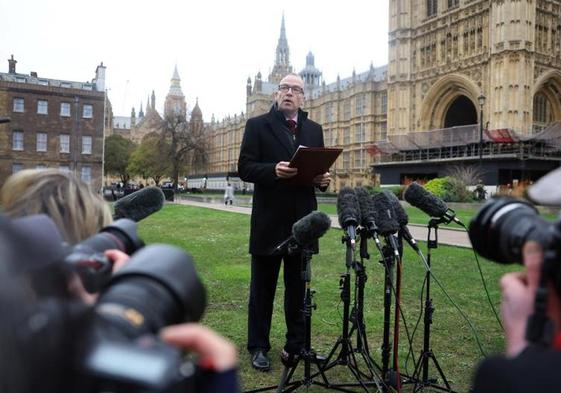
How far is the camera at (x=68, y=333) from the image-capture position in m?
0.65

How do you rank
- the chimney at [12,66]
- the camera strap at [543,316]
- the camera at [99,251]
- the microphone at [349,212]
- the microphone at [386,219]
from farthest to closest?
the chimney at [12,66]
the microphone at [386,219]
the microphone at [349,212]
the camera at [99,251]
the camera strap at [543,316]

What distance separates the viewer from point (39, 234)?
32.2 inches

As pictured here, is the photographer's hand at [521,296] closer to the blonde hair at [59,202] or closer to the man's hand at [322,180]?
the blonde hair at [59,202]

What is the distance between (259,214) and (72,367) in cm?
323

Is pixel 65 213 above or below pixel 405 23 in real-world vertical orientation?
below

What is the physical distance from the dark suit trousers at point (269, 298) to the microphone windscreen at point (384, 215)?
Answer: 88 cm

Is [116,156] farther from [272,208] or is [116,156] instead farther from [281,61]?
[272,208]

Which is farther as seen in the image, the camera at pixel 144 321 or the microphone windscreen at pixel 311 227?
the microphone windscreen at pixel 311 227

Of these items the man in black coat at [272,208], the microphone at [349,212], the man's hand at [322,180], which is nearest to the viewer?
the microphone at [349,212]

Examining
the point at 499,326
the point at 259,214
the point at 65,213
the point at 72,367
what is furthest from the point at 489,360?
the point at 499,326

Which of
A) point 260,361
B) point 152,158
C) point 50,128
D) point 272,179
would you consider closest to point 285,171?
point 272,179

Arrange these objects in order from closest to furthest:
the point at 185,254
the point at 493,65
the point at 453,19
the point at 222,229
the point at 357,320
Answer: the point at 185,254
the point at 357,320
the point at 222,229
the point at 493,65
the point at 453,19

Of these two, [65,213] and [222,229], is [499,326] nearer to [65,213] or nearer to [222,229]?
[65,213]

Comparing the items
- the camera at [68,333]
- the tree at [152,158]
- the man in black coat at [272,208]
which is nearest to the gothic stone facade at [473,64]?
the tree at [152,158]
